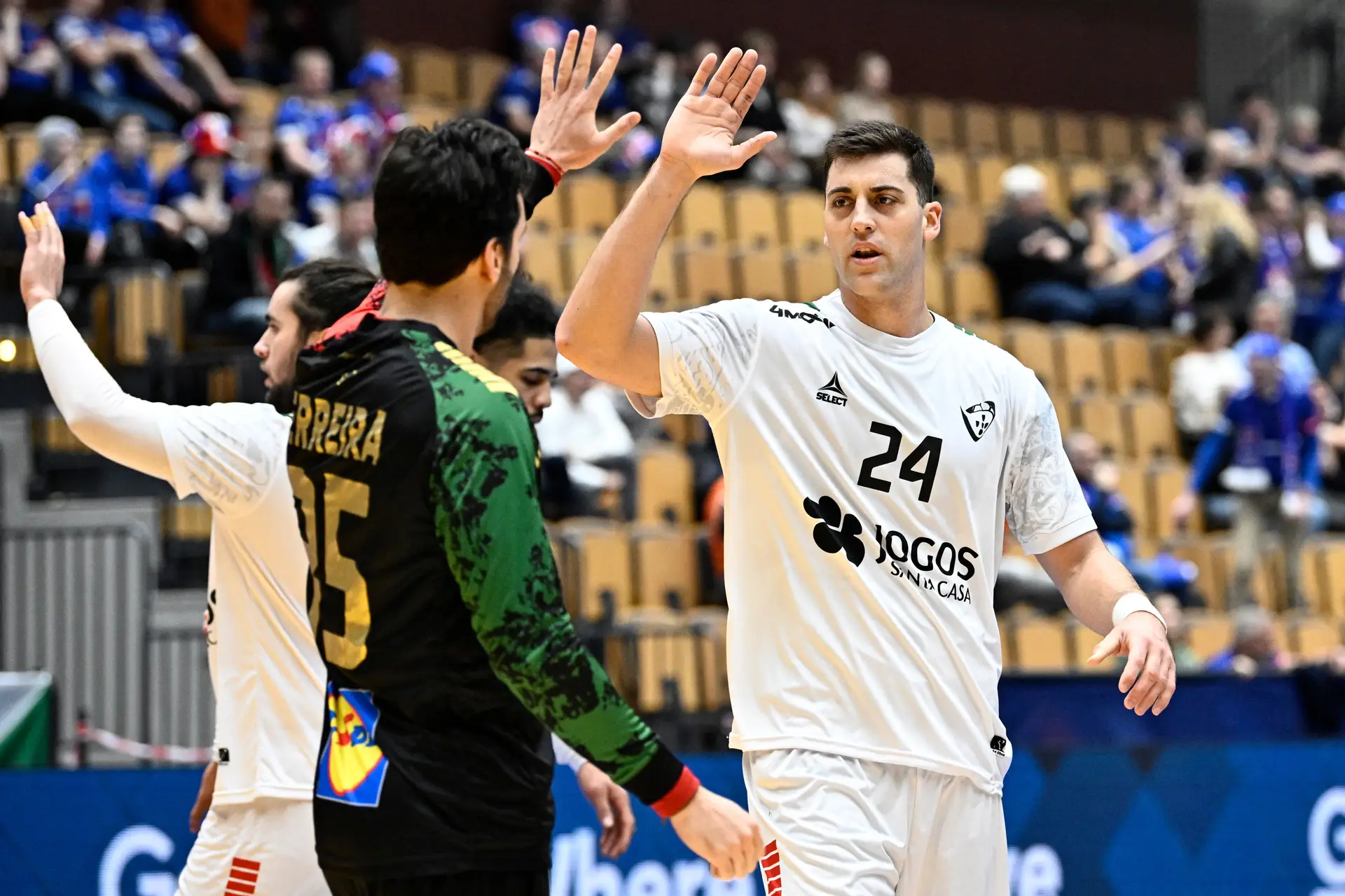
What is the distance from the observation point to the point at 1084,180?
1925cm

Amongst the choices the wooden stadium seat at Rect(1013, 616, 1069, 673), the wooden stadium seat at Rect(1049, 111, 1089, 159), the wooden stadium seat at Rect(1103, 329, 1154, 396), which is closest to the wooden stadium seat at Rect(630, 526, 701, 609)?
the wooden stadium seat at Rect(1013, 616, 1069, 673)

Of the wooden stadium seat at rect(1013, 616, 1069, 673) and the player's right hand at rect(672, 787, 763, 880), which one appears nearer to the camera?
the player's right hand at rect(672, 787, 763, 880)

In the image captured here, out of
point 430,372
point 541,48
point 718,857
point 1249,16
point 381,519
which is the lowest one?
point 718,857

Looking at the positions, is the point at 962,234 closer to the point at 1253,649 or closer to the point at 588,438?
the point at 588,438

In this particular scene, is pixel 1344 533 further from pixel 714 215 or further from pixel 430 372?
pixel 430 372

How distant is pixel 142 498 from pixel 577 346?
7825 mm

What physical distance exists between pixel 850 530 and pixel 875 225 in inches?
29.6

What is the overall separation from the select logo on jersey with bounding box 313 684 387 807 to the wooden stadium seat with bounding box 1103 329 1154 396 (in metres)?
13.5

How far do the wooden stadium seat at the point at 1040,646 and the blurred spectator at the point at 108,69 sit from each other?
295 inches

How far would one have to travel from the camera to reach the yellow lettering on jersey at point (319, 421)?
324 centimetres

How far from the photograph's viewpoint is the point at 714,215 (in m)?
15.8

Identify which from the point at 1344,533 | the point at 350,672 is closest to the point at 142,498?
the point at 350,672

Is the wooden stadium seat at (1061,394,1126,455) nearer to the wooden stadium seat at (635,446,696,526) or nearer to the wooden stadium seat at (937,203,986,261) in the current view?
the wooden stadium seat at (937,203,986,261)

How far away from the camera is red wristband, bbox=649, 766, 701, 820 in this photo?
121 inches
